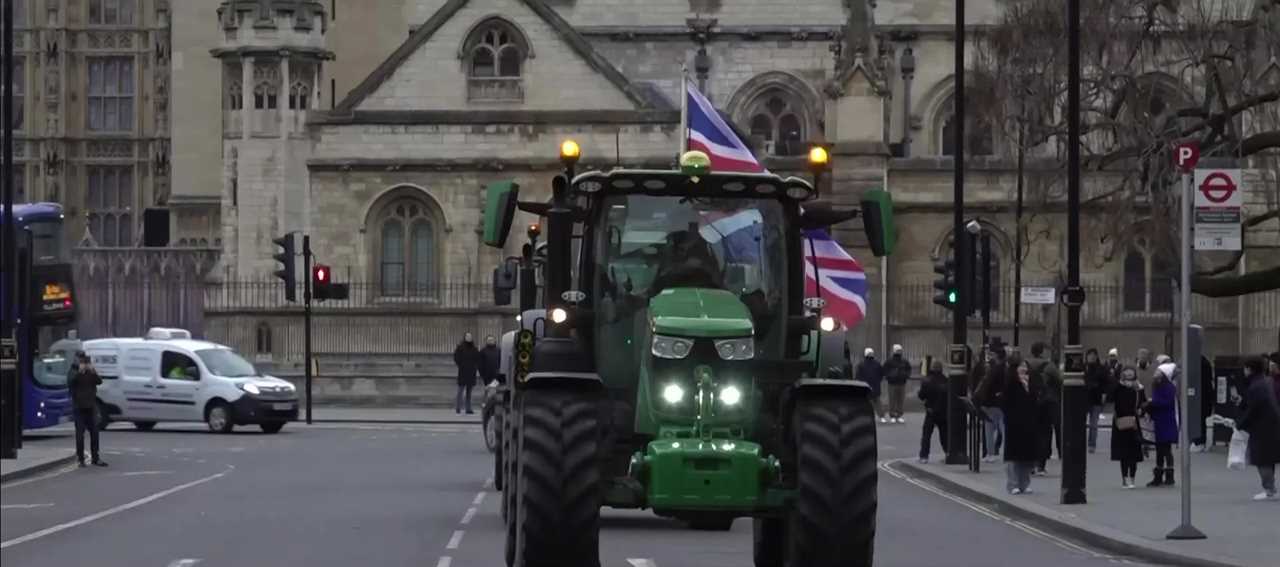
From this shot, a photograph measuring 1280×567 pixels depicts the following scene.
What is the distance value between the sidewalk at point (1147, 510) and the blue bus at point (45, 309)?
1613 centimetres

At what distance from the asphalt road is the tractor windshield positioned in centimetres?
337

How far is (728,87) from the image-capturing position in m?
69.6

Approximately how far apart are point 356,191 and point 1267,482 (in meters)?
36.7

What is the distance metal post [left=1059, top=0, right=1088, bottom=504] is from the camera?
94.1 ft

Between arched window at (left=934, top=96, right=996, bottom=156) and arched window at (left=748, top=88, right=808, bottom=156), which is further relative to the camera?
arched window at (left=748, top=88, right=808, bottom=156)

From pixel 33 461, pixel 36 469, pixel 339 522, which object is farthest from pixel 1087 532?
pixel 33 461

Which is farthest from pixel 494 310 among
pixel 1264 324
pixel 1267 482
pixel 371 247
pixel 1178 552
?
pixel 1178 552

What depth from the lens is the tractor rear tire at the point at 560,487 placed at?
666 inches

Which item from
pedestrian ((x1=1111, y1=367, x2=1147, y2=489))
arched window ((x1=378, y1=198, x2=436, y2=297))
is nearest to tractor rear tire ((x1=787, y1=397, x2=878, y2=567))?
pedestrian ((x1=1111, y1=367, x2=1147, y2=489))

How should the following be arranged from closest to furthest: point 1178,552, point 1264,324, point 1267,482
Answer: point 1178,552 < point 1267,482 < point 1264,324

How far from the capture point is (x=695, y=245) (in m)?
18.0

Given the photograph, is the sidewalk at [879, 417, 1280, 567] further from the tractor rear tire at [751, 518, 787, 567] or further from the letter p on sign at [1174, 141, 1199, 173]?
the tractor rear tire at [751, 518, 787, 567]

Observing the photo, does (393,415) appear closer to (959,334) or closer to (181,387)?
(181,387)

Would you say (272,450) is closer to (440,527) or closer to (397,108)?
(440,527)
